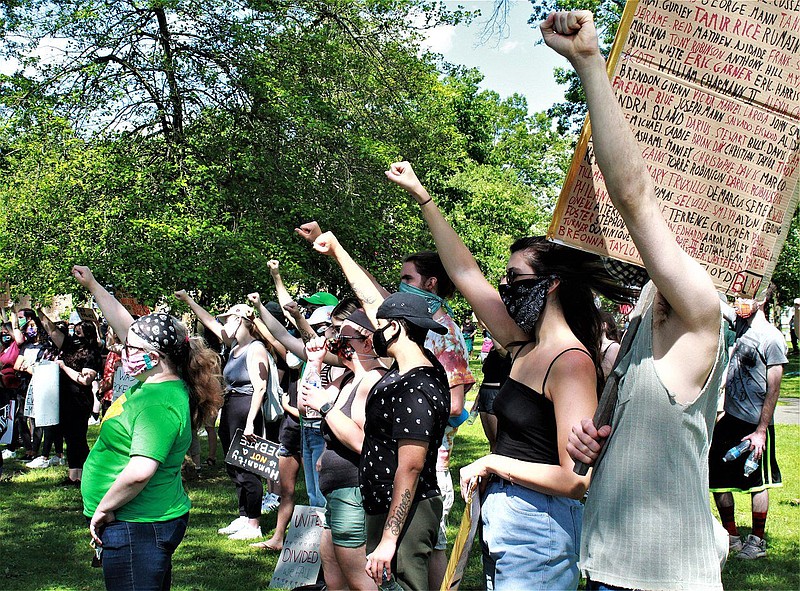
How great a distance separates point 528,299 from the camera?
10.3 feet

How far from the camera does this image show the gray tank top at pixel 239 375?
8.64m

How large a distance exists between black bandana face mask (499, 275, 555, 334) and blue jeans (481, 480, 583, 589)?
565 mm

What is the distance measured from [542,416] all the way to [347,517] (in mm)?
2067

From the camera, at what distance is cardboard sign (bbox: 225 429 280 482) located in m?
7.19

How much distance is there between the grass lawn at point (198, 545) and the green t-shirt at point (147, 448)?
264cm

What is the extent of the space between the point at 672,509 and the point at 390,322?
1.96m

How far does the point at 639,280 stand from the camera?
2.76 m

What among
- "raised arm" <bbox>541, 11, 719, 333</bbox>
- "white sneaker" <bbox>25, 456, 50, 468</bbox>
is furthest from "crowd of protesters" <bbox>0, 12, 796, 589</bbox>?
"white sneaker" <bbox>25, 456, 50, 468</bbox>

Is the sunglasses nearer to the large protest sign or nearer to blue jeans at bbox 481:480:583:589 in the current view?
the large protest sign

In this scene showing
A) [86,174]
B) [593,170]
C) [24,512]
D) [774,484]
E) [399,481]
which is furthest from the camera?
[86,174]

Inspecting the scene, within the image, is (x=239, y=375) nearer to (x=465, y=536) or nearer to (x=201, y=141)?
(x=465, y=536)

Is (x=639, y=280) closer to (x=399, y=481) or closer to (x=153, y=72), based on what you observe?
(x=399, y=481)

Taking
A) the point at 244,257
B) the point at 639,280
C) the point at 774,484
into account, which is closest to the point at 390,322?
the point at 639,280

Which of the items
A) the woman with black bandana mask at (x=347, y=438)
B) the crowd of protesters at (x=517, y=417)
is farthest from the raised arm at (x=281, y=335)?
the woman with black bandana mask at (x=347, y=438)
